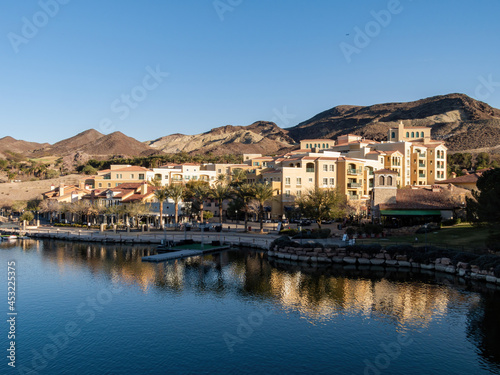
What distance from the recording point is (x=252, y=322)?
2519cm

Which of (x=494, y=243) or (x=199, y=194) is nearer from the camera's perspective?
(x=494, y=243)

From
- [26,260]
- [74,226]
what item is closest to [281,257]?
→ [26,260]

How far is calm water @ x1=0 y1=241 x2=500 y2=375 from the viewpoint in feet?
64.9

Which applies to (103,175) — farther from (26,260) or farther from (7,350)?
(7,350)

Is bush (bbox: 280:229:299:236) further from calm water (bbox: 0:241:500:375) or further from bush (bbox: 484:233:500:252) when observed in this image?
bush (bbox: 484:233:500:252)

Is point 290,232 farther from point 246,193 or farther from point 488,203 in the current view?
point 488,203

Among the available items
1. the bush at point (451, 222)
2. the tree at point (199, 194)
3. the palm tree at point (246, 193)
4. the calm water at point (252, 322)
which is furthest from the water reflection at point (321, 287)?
the tree at point (199, 194)

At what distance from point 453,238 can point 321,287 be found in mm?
19140

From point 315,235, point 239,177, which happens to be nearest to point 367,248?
point 315,235

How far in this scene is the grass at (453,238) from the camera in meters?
40.8

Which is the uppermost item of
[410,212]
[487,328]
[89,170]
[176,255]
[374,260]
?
[89,170]

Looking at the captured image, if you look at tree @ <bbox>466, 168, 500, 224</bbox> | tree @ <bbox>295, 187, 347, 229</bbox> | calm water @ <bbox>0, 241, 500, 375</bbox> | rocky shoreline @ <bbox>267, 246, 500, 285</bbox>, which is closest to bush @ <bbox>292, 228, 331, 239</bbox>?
tree @ <bbox>295, 187, 347, 229</bbox>

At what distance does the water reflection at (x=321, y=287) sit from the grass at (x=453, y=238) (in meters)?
6.26

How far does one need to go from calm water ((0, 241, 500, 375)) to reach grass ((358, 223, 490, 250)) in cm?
758
